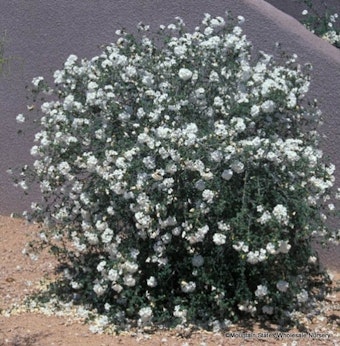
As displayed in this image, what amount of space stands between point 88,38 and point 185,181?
219cm

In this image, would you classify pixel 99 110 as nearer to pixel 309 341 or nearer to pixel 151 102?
pixel 151 102

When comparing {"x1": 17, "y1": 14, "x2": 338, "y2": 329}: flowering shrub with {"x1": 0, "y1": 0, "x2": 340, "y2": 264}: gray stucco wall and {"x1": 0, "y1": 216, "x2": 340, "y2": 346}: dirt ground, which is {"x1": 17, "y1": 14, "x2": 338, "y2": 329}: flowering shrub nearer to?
{"x1": 0, "y1": 216, "x2": 340, "y2": 346}: dirt ground

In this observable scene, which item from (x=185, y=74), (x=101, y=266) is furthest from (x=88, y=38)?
(x=101, y=266)

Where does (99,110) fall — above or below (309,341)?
above

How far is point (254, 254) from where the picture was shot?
4926 mm

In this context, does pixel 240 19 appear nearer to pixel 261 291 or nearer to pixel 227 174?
pixel 227 174

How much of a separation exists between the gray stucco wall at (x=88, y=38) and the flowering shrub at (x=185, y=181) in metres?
0.53

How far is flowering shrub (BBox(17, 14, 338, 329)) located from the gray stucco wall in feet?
1.72

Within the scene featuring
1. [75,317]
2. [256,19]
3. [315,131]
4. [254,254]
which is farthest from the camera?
[256,19]

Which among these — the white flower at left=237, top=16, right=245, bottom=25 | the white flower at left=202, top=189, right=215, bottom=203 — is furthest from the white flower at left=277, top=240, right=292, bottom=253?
the white flower at left=237, top=16, right=245, bottom=25

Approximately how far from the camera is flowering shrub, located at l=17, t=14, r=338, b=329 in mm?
5090

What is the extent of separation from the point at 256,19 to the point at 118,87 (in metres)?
1.39

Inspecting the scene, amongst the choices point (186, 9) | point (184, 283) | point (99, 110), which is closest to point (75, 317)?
point (184, 283)

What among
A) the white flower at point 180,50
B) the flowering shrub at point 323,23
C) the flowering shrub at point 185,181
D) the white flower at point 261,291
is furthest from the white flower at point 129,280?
the flowering shrub at point 323,23
